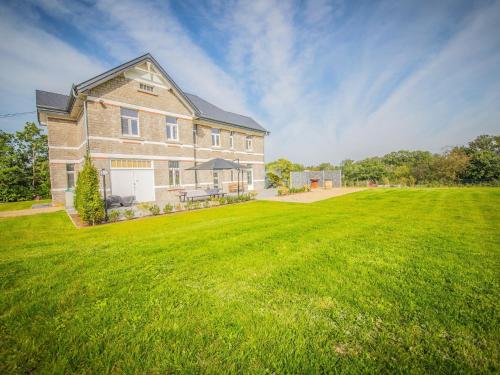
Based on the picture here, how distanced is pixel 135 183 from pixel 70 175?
20.4 feet

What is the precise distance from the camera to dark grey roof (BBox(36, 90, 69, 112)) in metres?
14.3

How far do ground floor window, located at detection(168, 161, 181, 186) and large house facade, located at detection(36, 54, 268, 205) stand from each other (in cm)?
7

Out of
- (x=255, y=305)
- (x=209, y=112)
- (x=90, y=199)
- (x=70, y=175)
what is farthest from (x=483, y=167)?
(x=70, y=175)

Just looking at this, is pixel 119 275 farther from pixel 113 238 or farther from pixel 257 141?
pixel 257 141

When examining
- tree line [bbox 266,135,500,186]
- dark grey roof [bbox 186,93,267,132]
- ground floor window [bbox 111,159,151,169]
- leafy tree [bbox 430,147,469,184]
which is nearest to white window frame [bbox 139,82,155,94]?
dark grey roof [bbox 186,93,267,132]

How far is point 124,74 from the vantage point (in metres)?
12.8

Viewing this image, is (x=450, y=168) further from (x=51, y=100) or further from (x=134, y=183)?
(x=51, y=100)

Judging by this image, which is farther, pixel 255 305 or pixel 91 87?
pixel 91 87

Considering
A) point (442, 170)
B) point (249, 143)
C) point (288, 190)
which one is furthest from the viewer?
point (442, 170)

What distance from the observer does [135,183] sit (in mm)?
13539

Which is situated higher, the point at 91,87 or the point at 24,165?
the point at 91,87

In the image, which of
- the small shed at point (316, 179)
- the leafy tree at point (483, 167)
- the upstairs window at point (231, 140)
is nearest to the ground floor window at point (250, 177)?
the upstairs window at point (231, 140)

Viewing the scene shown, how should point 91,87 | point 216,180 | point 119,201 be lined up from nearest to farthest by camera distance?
point 91,87 → point 119,201 → point 216,180

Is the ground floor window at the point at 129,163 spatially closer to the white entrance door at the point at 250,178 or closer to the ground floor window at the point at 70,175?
the ground floor window at the point at 70,175
